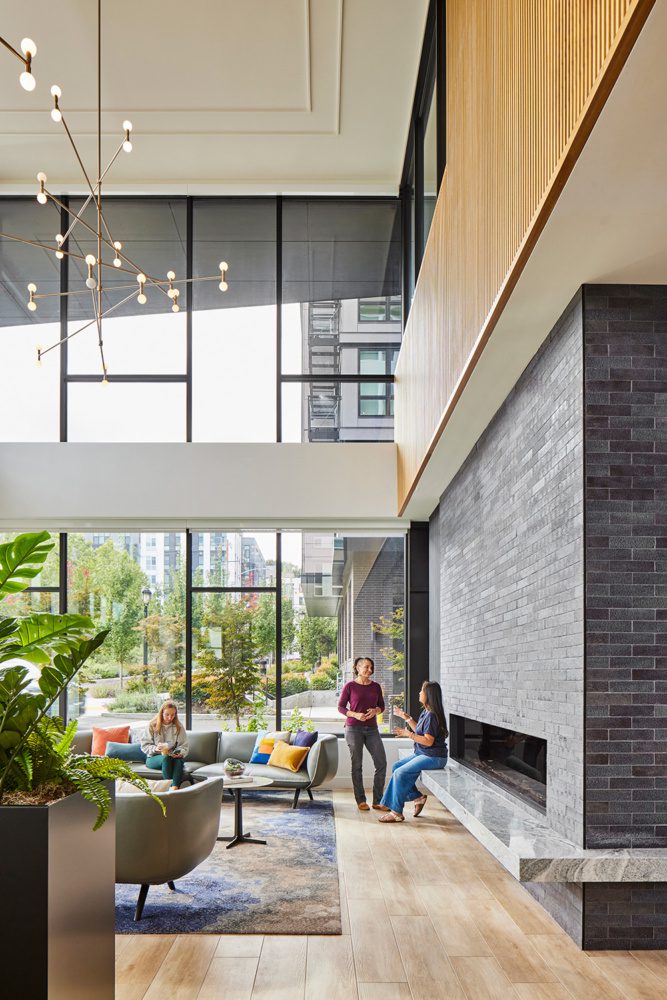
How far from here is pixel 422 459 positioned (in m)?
7.59

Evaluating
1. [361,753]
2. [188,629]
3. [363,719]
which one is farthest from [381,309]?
[361,753]

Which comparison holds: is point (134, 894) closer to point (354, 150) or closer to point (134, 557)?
point (134, 557)

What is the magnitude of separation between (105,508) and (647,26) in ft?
27.9

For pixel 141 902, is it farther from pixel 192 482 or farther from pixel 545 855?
pixel 192 482

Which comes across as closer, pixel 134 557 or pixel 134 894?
pixel 134 894

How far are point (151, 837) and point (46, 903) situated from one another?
2597 millimetres

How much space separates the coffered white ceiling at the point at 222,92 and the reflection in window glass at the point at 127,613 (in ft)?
13.2

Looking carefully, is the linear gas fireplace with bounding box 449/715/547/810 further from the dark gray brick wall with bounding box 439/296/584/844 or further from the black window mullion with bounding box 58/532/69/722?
the black window mullion with bounding box 58/532/69/722

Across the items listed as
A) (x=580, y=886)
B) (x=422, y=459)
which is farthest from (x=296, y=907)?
(x=422, y=459)

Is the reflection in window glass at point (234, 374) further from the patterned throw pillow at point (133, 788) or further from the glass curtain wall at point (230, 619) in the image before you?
the patterned throw pillow at point (133, 788)

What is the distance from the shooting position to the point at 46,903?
2.70 m

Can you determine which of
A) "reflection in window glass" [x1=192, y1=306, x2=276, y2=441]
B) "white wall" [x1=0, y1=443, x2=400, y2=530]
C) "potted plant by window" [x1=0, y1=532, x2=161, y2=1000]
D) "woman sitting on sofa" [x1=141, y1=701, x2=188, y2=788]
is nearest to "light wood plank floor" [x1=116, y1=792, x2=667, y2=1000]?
"potted plant by window" [x1=0, y1=532, x2=161, y2=1000]

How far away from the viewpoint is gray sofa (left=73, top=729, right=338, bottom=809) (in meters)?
8.98

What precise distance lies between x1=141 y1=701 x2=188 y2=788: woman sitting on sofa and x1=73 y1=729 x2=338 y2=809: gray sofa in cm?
59
